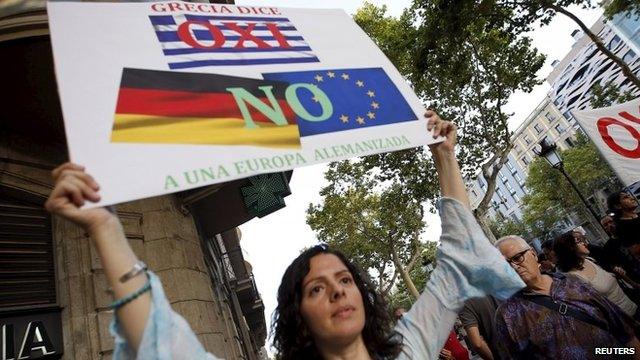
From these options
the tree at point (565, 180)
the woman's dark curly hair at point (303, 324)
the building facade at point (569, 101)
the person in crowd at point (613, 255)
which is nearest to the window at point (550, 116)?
the building facade at point (569, 101)

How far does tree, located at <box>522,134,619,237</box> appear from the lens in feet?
145

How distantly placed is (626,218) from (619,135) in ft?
6.40

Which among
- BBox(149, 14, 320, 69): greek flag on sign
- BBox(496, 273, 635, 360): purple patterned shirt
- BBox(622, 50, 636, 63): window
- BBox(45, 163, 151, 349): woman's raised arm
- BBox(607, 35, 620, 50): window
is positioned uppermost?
BBox(607, 35, 620, 50): window

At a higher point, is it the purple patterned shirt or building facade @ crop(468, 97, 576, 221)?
building facade @ crop(468, 97, 576, 221)

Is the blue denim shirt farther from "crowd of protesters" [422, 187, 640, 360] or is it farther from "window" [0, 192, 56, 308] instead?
"window" [0, 192, 56, 308]

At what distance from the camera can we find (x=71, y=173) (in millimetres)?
1182

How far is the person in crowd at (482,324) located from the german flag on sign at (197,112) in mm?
3524

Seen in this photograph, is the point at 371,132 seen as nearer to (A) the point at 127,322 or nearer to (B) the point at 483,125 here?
(A) the point at 127,322

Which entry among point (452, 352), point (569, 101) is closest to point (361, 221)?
A: point (452, 352)

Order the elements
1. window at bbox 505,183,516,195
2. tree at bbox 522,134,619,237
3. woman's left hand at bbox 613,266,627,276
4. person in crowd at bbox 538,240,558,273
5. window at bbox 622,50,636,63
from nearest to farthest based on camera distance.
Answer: woman's left hand at bbox 613,266,627,276 → person in crowd at bbox 538,240,558,273 → tree at bbox 522,134,619,237 → window at bbox 622,50,636,63 → window at bbox 505,183,516,195

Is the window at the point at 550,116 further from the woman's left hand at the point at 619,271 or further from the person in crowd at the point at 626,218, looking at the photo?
the woman's left hand at the point at 619,271

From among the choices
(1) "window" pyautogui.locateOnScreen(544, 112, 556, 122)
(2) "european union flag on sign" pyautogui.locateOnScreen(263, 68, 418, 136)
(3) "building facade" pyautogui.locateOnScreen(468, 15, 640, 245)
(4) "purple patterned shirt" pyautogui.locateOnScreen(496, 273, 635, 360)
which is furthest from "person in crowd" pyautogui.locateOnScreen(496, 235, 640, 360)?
(1) "window" pyautogui.locateOnScreen(544, 112, 556, 122)

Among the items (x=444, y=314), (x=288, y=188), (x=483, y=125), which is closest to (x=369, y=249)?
(x=483, y=125)

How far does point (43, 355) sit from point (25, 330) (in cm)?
31
